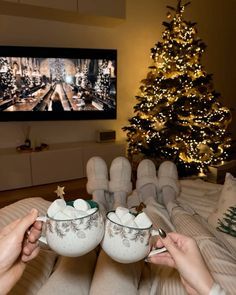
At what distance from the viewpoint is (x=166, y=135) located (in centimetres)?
302

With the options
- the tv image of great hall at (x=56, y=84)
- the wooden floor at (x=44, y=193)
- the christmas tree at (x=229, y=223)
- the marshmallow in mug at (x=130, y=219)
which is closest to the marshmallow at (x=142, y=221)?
the marshmallow in mug at (x=130, y=219)

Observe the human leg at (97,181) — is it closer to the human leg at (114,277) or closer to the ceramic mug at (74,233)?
the human leg at (114,277)

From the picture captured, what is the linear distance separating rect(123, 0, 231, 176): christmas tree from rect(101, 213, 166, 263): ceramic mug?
2.48m

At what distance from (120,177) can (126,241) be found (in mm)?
1080

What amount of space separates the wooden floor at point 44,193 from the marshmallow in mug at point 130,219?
229 centimetres

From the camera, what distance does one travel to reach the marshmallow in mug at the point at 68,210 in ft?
1.76

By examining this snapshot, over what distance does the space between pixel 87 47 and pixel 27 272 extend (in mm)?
3151

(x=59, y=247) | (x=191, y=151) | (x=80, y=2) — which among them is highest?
(x=80, y=2)

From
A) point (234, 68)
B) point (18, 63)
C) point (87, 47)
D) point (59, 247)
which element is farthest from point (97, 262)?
point (234, 68)

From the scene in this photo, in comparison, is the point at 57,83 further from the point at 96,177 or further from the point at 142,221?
the point at 142,221

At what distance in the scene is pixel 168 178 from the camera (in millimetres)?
1639

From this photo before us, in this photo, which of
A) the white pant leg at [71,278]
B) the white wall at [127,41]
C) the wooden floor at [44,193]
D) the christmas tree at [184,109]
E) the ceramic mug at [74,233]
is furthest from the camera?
the white wall at [127,41]

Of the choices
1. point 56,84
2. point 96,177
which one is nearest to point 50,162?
point 56,84

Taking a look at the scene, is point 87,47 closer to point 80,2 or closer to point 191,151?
point 80,2
